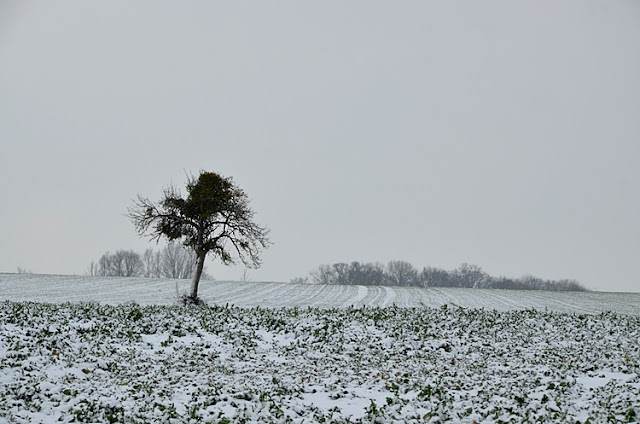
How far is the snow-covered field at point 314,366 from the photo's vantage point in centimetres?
930

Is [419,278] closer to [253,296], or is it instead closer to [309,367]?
[253,296]

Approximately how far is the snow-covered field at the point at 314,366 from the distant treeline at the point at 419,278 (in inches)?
3538

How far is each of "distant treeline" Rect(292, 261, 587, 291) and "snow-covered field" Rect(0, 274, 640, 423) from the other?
89.9 m

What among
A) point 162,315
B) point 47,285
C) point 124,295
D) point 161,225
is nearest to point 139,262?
point 47,285

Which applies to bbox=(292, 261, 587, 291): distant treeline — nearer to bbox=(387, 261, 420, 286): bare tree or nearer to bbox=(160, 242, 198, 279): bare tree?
bbox=(387, 261, 420, 286): bare tree

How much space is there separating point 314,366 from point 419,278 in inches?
4161

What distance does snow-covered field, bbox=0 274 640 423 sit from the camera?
9305 millimetres

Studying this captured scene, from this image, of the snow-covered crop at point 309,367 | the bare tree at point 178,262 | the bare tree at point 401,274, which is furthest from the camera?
the bare tree at point 401,274

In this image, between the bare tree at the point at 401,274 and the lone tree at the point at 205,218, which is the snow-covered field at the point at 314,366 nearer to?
the lone tree at the point at 205,218

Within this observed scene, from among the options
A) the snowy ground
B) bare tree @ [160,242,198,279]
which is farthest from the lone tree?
bare tree @ [160,242,198,279]

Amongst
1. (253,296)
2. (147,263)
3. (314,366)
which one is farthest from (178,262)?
(314,366)

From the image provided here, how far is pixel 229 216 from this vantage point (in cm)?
2992

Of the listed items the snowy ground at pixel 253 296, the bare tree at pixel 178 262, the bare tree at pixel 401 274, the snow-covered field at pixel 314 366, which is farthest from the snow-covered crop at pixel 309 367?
the bare tree at pixel 401 274

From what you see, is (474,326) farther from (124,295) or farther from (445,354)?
(124,295)
